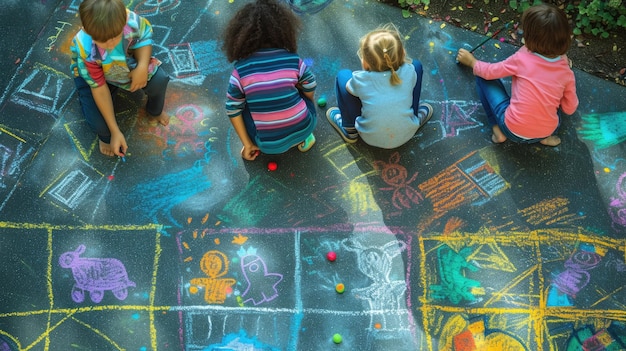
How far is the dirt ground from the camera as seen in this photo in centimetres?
376

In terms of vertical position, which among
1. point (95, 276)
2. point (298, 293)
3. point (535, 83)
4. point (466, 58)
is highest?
point (535, 83)

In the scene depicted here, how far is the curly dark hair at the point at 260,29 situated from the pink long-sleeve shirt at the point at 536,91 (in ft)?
4.31

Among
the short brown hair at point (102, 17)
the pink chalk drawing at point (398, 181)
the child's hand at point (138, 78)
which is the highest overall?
the short brown hair at point (102, 17)

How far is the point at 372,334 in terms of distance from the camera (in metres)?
3.16

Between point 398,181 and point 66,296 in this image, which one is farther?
point 398,181

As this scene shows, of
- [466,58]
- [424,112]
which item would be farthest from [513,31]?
[424,112]

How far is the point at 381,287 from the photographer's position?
3244 mm

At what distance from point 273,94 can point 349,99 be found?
1.76 ft

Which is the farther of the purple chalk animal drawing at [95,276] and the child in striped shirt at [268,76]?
the purple chalk animal drawing at [95,276]

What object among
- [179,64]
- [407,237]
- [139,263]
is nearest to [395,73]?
[407,237]

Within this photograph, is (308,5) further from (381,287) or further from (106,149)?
(381,287)

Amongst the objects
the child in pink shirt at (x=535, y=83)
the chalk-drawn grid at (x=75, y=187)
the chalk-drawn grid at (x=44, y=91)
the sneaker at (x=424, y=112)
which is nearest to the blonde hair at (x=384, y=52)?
the sneaker at (x=424, y=112)

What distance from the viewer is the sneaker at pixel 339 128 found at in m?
3.49

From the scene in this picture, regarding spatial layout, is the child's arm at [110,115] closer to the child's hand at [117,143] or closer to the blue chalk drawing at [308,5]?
the child's hand at [117,143]
